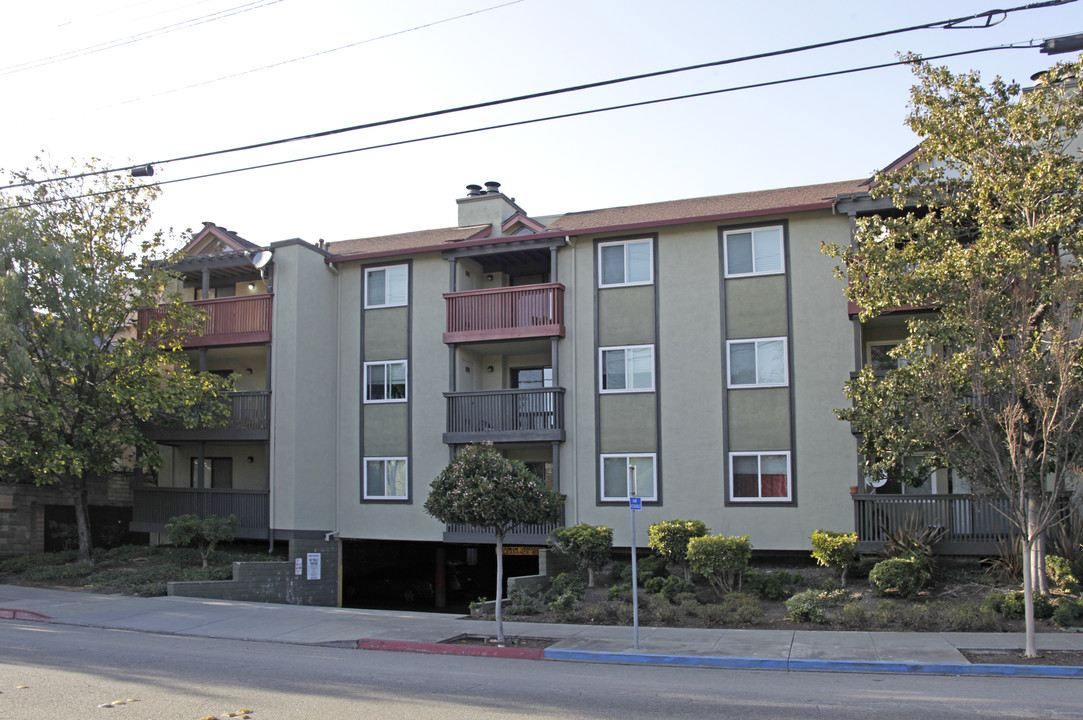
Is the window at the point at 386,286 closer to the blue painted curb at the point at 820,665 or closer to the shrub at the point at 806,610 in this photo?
the shrub at the point at 806,610

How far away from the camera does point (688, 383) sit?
22281 millimetres

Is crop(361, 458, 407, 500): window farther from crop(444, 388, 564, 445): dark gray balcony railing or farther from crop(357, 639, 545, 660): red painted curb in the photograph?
crop(357, 639, 545, 660): red painted curb

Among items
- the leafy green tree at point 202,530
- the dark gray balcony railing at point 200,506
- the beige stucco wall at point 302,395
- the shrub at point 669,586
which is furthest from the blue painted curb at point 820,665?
the dark gray balcony railing at point 200,506

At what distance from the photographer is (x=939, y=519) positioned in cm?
1912

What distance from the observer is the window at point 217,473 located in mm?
27484

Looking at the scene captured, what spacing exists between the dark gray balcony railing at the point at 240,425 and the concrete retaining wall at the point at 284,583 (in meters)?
3.40

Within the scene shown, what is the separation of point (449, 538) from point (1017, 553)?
13009 millimetres

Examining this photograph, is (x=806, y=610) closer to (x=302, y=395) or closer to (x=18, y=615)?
(x=302, y=395)

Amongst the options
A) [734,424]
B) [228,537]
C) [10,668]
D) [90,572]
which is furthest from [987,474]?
[90,572]

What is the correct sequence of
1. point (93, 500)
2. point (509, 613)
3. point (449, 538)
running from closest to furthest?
point (509, 613)
point (449, 538)
point (93, 500)

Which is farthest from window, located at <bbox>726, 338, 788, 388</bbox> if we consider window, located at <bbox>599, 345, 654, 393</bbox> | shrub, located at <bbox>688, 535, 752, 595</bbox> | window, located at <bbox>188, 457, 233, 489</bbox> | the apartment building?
window, located at <bbox>188, 457, 233, 489</bbox>

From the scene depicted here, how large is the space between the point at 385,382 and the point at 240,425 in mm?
4090

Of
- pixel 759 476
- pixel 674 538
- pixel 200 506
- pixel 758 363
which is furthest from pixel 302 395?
pixel 759 476

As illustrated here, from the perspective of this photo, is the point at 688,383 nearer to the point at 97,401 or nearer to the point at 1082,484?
the point at 1082,484
